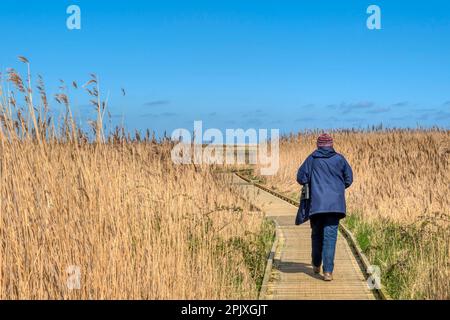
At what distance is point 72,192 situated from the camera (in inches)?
271

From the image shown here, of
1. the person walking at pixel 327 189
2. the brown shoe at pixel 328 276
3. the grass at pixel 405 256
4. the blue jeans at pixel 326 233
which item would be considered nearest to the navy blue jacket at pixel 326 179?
the person walking at pixel 327 189

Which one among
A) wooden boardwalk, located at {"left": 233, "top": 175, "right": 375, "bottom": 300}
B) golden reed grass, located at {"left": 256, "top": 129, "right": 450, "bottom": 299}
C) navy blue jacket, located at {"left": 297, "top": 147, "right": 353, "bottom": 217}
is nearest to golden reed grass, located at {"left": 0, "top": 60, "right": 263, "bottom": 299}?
wooden boardwalk, located at {"left": 233, "top": 175, "right": 375, "bottom": 300}

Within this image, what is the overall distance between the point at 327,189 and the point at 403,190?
350 inches

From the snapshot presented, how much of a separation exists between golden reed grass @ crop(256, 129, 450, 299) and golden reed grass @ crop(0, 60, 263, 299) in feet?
8.27

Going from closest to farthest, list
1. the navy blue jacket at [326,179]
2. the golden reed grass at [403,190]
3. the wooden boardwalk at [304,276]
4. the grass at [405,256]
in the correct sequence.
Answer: the grass at [405,256], the wooden boardwalk at [304,276], the navy blue jacket at [326,179], the golden reed grass at [403,190]

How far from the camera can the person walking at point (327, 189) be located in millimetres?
8914

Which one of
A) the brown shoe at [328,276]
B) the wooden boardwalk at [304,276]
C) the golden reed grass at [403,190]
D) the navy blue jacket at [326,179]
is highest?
the navy blue jacket at [326,179]

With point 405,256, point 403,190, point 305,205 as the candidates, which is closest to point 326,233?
point 305,205

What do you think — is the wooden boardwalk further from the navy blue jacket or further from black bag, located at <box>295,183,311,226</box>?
the navy blue jacket

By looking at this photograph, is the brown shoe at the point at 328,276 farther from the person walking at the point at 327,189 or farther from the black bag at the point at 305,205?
the black bag at the point at 305,205
